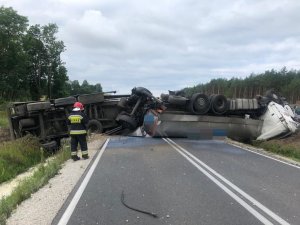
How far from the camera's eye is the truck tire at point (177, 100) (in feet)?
64.1

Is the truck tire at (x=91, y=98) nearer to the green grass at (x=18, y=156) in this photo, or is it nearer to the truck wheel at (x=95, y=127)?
the truck wheel at (x=95, y=127)

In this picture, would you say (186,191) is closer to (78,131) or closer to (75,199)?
(75,199)

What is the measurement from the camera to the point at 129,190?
827 centimetres

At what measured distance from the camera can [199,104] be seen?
65.3ft

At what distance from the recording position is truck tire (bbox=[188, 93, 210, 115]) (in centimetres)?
1977

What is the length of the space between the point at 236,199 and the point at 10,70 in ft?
233

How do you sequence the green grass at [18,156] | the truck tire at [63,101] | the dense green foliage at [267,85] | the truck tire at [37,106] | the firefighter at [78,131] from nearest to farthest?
1. the firefighter at [78,131]
2. the green grass at [18,156]
3. the truck tire at [37,106]
4. the truck tire at [63,101]
5. the dense green foliage at [267,85]

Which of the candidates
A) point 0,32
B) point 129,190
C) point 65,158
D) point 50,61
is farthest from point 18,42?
point 129,190

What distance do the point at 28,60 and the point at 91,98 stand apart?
66277 mm

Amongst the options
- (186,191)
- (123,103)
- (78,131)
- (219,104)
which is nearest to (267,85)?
(219,104)

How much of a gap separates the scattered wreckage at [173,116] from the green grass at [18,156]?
612 mm

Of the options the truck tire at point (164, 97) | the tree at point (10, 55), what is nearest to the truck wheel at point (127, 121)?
the truck tire at point (164, 97)

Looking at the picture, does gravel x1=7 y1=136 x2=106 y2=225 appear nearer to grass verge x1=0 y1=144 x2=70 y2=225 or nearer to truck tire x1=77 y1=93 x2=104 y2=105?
grass verge x1=0 y1=144 x2=70 y2=225

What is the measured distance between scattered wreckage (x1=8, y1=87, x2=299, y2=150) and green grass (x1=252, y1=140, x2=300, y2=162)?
3.00ft
